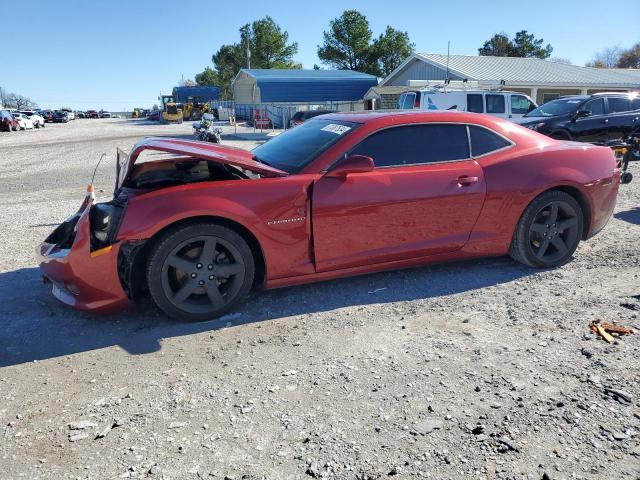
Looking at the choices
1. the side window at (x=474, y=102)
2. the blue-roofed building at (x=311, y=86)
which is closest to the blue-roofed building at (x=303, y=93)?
the blue-roofed building at (x=311, y=86)

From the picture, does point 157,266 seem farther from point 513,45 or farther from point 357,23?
point 513,45

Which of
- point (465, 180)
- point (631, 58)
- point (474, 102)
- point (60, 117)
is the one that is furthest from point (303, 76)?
point (631, 58)

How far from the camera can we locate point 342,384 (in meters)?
2.77

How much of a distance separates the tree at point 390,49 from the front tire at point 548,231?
60.2 meters

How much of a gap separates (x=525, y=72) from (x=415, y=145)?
3111 centimetres

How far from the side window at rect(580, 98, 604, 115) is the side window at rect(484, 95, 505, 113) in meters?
4.62

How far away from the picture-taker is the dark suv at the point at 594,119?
40.2 ft

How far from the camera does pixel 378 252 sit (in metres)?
3.92

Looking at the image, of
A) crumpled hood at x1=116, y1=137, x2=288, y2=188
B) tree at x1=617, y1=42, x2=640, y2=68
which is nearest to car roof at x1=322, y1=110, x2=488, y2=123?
crumpled hood at x1=116, y1=137, x2=288, y2=188

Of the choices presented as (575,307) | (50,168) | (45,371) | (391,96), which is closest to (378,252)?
(575,307)

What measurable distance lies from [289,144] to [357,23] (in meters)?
63.3

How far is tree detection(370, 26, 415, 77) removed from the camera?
60000 mm

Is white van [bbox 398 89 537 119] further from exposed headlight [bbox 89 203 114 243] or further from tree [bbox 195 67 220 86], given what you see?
tree [bbox 195 67 220 86]

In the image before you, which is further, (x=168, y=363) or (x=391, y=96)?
(x=391, y=96)
